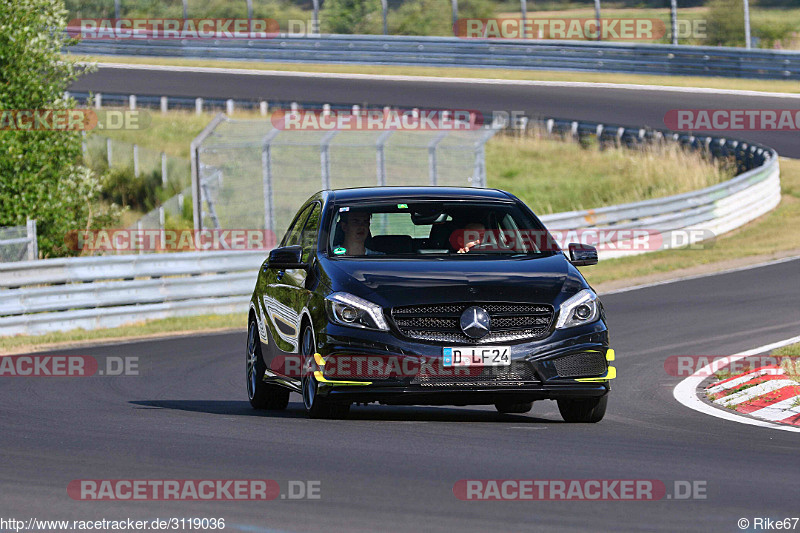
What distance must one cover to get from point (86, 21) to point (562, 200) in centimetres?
2696

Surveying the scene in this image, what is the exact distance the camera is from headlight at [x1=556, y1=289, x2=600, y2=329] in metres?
9.30

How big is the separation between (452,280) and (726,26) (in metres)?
45.2

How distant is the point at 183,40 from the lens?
5222 cm

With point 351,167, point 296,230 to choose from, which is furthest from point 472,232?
point 351,167

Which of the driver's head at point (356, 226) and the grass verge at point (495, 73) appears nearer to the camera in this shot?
the driver's head at point (356, 226)

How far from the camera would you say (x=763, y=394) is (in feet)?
36.1

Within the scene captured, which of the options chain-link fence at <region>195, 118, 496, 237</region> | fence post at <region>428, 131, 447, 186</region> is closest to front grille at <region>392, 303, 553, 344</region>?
chain-link fence at <region>195, 118, 496, 237</region>

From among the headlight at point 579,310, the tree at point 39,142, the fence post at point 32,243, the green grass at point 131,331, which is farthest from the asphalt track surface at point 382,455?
the tree at point 39,142

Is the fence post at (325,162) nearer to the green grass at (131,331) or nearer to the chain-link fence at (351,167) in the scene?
the chain-link fence at (351,167)

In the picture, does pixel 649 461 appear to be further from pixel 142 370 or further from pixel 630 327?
pixel 630 327

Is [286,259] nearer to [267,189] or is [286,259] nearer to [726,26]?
[267,189]

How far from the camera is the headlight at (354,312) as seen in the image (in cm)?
915

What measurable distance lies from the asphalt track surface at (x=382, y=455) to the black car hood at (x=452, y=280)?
86cm

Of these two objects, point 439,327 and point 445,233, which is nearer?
point 439,327
